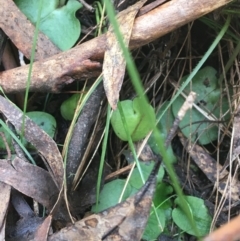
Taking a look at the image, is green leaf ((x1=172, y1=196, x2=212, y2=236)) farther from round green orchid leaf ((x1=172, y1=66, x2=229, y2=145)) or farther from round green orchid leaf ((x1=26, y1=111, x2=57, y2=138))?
round green orchid leaf ((x1=26, y1=111, x2=57, y2=138))

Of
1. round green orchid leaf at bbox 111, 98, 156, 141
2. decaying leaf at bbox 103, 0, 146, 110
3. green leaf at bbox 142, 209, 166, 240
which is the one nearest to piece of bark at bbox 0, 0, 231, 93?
decaying leaf at bbox 103, 0, 146, 110

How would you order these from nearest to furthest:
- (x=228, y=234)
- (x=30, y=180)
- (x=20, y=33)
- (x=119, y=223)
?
(x=228, y=234) → (x=119, y=223) → (x=30, y=180) → (x=20, y=33)

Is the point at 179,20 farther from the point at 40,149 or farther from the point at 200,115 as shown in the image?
the point at 40,149

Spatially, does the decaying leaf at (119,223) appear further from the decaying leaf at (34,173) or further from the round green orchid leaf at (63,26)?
the round green orchid leaf at (63,26)

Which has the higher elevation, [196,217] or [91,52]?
[91,52]

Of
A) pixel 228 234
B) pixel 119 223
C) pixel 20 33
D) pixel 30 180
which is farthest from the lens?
pixel 20 33

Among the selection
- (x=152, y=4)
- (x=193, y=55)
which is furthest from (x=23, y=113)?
(x=193, y=55)

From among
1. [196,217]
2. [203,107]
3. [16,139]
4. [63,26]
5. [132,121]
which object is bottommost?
[196,217]

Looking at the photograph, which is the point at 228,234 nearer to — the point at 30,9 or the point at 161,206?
the point at 161,206

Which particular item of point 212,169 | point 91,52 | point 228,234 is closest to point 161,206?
point 212,169
